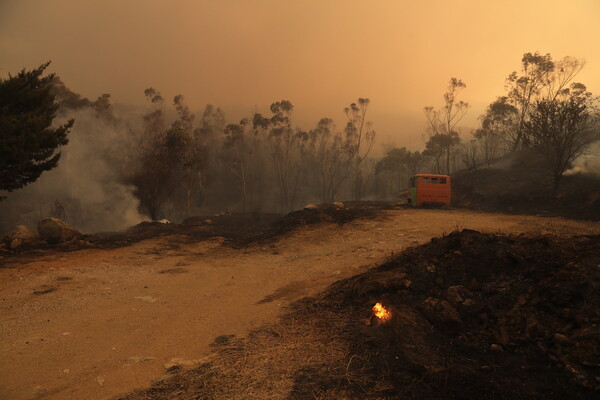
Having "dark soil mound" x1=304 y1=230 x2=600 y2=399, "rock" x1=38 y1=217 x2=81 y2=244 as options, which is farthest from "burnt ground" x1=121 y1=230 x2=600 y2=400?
"rock" x1=38 y1=217 x2=81 y2=244

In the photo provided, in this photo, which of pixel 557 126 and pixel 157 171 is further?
pixel 157 171

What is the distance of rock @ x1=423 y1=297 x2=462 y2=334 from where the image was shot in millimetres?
4242

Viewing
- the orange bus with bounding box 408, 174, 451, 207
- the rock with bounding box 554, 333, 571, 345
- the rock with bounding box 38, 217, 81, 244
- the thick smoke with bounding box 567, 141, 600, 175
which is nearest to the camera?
the rock with bounding box 554, 333, 571, 345

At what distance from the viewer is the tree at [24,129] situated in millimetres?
12349

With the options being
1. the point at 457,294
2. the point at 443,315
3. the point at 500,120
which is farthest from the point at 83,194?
the point at 500,120

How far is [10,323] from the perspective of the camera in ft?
20.8

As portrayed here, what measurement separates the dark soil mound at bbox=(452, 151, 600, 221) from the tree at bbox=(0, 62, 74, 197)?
982 inches

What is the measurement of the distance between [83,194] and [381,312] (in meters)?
38.4

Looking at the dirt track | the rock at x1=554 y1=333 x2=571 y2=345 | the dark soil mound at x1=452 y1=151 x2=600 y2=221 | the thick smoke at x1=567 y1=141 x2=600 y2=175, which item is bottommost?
the dirt track

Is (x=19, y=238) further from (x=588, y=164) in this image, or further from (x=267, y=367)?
(x=588, y=164)

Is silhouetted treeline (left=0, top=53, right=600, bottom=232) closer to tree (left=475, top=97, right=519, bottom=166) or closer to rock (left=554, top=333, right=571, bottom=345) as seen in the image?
tree (left=475, top=97, right=519, bottom=166)

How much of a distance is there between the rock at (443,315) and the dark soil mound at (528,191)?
1637cm

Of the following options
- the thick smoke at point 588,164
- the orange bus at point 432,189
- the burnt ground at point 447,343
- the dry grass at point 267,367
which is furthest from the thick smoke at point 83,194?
the thick smoke at point 588,164

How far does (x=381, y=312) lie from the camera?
4887mm
